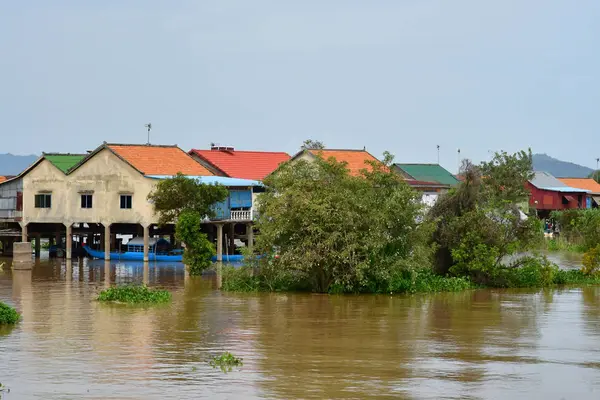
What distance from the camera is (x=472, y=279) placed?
3791 centimetres

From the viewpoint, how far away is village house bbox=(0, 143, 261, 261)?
176 feet

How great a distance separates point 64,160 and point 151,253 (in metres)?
7.63

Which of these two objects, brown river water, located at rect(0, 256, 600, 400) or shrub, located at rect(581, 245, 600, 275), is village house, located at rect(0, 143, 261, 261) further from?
shrub, located at rect(581, 245, 600, 275)

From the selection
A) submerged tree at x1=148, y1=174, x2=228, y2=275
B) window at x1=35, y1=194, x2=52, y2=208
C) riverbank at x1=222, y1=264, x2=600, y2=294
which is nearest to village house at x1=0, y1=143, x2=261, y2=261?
window at x1=35, y1=194, x2=52, y2=208

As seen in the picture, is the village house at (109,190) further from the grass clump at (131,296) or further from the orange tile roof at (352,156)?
the grass clump at (131,296)

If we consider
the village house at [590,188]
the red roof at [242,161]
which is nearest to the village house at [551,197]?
the village house at [590,188]

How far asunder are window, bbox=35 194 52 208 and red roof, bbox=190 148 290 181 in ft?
33.7

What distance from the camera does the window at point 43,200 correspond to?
5584cm

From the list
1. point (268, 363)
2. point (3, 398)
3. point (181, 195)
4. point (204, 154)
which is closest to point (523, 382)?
point (268, 363)

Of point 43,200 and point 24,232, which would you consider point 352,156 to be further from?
point 24,232

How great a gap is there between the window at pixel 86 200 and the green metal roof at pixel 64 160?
174 centimetres

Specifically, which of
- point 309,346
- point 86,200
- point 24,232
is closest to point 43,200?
point 24,232

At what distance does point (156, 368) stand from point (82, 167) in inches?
1382

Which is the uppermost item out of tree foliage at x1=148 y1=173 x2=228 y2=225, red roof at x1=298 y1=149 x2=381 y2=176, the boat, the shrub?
red roof at x1=298 y1=149 x2=381 y2=176
